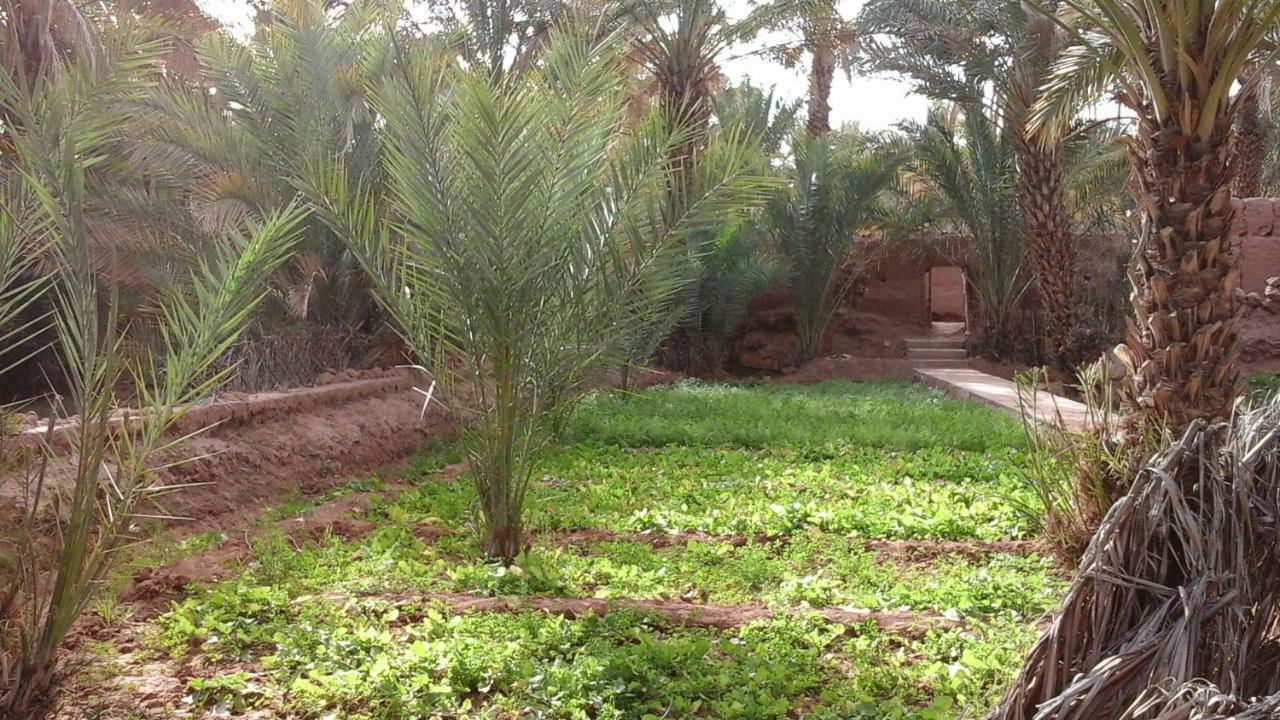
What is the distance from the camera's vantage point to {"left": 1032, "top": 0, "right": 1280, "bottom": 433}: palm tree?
4.38m

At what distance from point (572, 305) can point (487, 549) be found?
1207mm

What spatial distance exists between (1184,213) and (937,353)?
1203 centimetres

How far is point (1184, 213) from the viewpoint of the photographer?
453 cm

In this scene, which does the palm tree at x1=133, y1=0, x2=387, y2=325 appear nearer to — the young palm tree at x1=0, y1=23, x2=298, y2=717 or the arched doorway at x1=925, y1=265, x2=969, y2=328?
the young palm tree at x1=0, y1=23, x2=298, y2=717

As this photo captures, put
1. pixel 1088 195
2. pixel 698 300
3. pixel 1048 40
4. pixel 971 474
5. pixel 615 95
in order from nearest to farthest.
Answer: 1. pixel 615 95
2. pixel 971 474
3. pixel 1048 40
4. pixel 698 300
5. pixel 1088 195

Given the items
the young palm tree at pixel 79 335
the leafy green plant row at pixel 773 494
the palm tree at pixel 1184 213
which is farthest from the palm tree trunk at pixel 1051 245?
the young palm tree at pixel 79 335

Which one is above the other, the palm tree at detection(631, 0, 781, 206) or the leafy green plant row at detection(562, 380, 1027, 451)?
the palm tree at detection(631, 0, 781, 206)

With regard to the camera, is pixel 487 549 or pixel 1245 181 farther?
pixel 1245 181

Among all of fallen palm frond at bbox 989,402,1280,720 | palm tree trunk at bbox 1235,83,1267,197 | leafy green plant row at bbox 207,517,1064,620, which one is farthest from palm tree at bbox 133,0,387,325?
palm tree trunk at bbox 1235,83,1267,197

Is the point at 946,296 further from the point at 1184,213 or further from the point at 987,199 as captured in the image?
the point at 1184,213

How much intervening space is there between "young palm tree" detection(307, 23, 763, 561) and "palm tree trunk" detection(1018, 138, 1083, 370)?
1005cm

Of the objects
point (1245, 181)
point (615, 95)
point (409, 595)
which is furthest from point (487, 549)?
point (1245, 181)

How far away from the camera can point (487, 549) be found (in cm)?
479

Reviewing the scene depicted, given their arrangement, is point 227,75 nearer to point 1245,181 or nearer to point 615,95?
point 615,95
